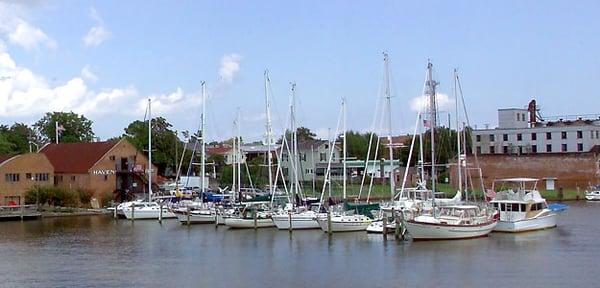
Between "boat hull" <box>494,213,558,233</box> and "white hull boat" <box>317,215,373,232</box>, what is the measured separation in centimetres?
954

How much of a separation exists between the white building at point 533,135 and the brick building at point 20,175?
59455 mm

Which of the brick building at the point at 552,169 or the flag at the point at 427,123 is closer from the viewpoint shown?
the flag at the point at 427,123

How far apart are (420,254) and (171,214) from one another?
37.8 m

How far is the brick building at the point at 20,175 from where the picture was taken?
8544 cm

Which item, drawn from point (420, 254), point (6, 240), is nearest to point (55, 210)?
point (6, 240)

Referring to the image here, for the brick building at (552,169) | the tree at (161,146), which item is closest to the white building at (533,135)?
the brick building at (552,169)

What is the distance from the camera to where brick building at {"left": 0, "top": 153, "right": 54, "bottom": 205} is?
280ft

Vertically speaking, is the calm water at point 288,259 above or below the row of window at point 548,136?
below

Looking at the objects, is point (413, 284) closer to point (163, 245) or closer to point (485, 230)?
point (485, 230)

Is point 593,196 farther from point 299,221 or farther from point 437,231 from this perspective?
point 437,231

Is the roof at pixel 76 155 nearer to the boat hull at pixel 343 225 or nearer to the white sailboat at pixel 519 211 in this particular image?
the boat hull at pixel 343 225

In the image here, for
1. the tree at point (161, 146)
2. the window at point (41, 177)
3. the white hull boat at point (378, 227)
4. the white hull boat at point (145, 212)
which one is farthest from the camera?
the tree at point (161, 146)

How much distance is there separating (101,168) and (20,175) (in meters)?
9.30

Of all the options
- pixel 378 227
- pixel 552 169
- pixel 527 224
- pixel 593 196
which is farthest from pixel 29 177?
pixel 552 169
